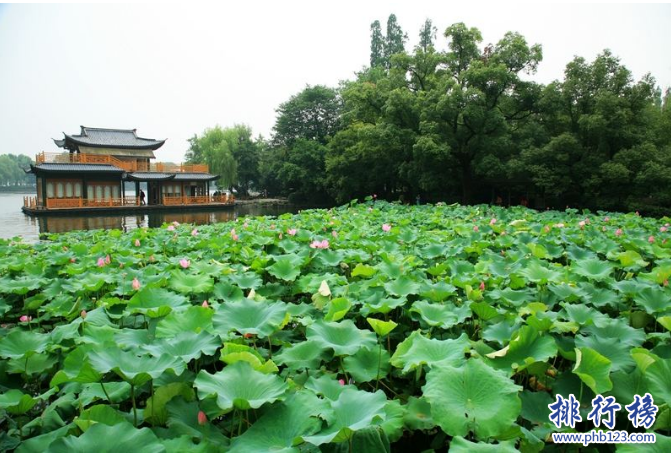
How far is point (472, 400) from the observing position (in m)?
1.15

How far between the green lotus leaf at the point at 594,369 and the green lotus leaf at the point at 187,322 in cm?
122

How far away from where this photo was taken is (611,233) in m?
4.30

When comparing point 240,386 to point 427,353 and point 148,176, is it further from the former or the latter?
point 148,176

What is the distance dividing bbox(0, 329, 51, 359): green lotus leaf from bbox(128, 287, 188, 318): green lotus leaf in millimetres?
336

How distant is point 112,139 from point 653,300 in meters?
35.6

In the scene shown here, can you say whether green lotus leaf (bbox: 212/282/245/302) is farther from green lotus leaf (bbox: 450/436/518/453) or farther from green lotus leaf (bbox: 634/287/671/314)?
green lotus leaf (bbox: 634/287/671/314)

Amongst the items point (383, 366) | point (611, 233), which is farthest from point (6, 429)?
point (611, 233)

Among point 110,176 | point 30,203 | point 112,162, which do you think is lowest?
point 30,203

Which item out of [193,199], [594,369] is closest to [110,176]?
[193,199]

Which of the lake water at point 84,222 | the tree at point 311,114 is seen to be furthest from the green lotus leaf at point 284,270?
the tree at point 311,114

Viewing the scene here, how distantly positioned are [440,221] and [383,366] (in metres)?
4.50

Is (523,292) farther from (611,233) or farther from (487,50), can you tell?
(487,50)

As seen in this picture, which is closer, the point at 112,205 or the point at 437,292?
the point at 437,292

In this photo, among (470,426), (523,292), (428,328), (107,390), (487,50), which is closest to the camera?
(470,426)
